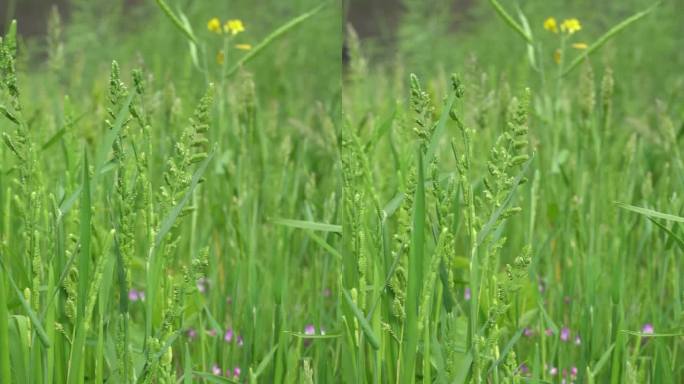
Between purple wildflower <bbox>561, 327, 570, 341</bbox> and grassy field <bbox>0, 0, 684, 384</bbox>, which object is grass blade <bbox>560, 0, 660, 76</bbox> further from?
purple wildflower <bbox>561, 327, 570, 341</bbox>

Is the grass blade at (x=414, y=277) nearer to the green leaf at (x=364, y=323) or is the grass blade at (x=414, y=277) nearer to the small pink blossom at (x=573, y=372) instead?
the green leaf at (x=364, y=323)

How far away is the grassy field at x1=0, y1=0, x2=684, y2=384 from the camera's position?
91 centimetres

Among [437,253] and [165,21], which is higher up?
[165,21]

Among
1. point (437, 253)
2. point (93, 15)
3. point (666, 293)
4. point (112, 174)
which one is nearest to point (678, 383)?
point (666, 293)

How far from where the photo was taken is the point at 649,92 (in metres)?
3.66

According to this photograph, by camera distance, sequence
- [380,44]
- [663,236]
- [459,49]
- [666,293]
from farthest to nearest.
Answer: [380,44], [459,49], [666,293], [663,236]

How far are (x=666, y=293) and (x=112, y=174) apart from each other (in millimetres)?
1162

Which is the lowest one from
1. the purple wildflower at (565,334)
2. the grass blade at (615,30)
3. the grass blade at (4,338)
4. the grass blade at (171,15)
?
the purple wildflower at (565,334)

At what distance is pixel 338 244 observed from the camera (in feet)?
4.12

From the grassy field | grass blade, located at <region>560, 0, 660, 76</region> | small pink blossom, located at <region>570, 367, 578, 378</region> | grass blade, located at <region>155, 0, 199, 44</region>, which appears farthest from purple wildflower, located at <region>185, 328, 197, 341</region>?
grass blade, located at <region>560, 0, 660, 76</region>

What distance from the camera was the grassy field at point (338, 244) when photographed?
91cm

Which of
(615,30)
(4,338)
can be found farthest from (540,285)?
(4,338)

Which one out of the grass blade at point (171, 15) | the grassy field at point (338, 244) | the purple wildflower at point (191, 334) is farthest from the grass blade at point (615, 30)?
the purple wildflower at point (191, 334)

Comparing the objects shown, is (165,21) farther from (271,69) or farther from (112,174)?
(112,174)
